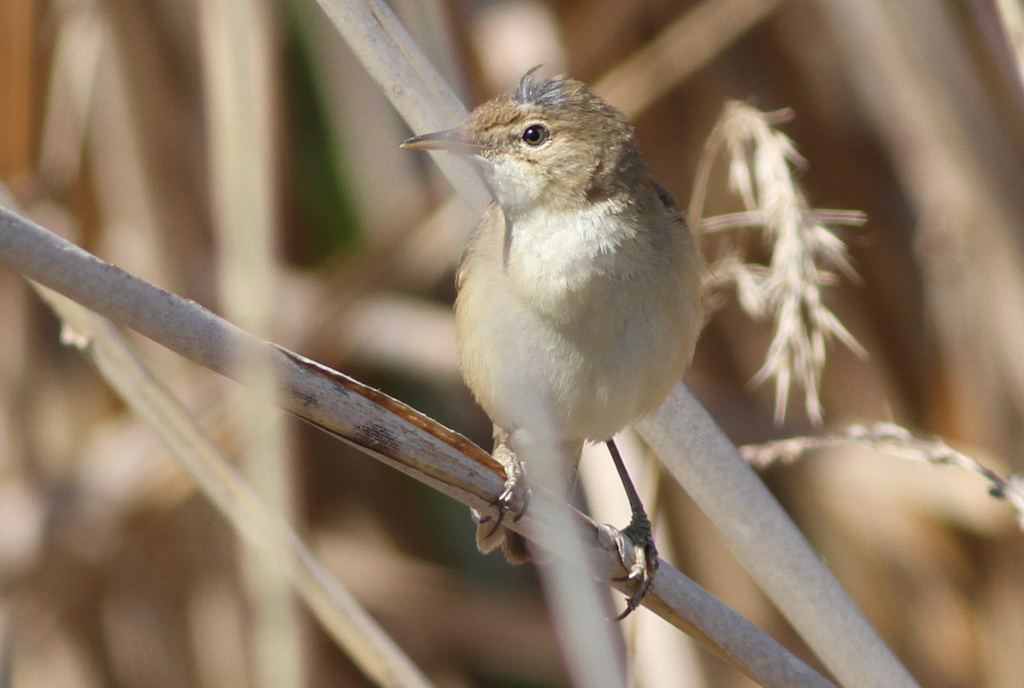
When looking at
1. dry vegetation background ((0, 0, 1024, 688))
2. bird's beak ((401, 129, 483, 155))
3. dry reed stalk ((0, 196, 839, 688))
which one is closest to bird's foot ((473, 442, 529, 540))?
dry reed stalk ((0, 196, 839, 688))

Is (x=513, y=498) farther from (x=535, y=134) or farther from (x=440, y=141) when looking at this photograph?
(x=535, y=134)

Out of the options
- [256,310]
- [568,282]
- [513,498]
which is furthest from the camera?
[568,282]

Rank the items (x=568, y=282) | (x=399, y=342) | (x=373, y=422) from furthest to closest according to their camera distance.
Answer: (x=399, y=342) < (x=568, y=282) < (x=373, y=422)

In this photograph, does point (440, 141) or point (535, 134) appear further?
point (535, 134)

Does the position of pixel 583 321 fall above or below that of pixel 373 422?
above

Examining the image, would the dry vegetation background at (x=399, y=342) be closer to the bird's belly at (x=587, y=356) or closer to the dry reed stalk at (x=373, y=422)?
the bird's belly at (x=587, y=356)

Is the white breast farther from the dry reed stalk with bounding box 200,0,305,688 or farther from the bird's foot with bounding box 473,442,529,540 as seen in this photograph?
the dry reed stalk with bounding box 200,0,305,688

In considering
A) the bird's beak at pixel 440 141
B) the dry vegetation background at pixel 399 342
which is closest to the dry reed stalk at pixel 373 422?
the bird's beak at pixel 440 141

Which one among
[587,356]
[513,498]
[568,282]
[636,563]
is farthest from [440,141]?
[636,563]
